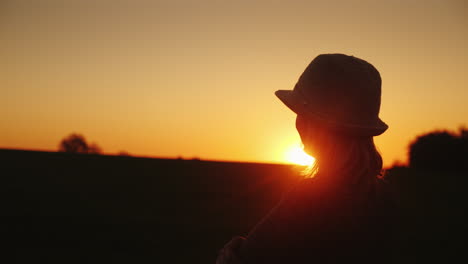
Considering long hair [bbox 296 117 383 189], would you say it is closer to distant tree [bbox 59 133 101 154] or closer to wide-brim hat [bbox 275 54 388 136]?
wide-brim hat [bbox 275 54 388 136]

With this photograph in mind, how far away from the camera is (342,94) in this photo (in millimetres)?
1521

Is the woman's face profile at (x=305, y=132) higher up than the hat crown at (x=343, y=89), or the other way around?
the hat crown at (x=343, y=89)

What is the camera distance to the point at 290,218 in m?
1.36

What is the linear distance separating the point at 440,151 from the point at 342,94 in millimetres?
45004

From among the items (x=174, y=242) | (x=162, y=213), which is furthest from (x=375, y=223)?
(x=162, y=213)

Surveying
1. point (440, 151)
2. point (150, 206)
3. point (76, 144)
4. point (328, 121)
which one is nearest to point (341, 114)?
point (328, 121)

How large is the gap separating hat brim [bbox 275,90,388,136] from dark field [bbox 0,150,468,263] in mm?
5902

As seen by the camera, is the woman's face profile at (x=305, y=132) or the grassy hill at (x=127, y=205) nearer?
the woman's face profile at (x=305, y=132)

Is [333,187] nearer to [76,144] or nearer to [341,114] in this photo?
[341,114]

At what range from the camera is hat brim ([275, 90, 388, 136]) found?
4.80ft

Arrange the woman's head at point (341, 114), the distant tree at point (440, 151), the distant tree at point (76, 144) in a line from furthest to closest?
the distant tree at point (76, 144), the distant tree at point (440, 151), the woman's head at point (341, 114)

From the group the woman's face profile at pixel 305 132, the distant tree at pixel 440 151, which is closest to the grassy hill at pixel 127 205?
the woman's face profile at pixel 305 132

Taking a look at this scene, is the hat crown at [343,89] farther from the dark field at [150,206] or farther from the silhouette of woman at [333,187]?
the dark field at [150,206]

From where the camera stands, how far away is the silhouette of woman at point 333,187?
4.45ft
